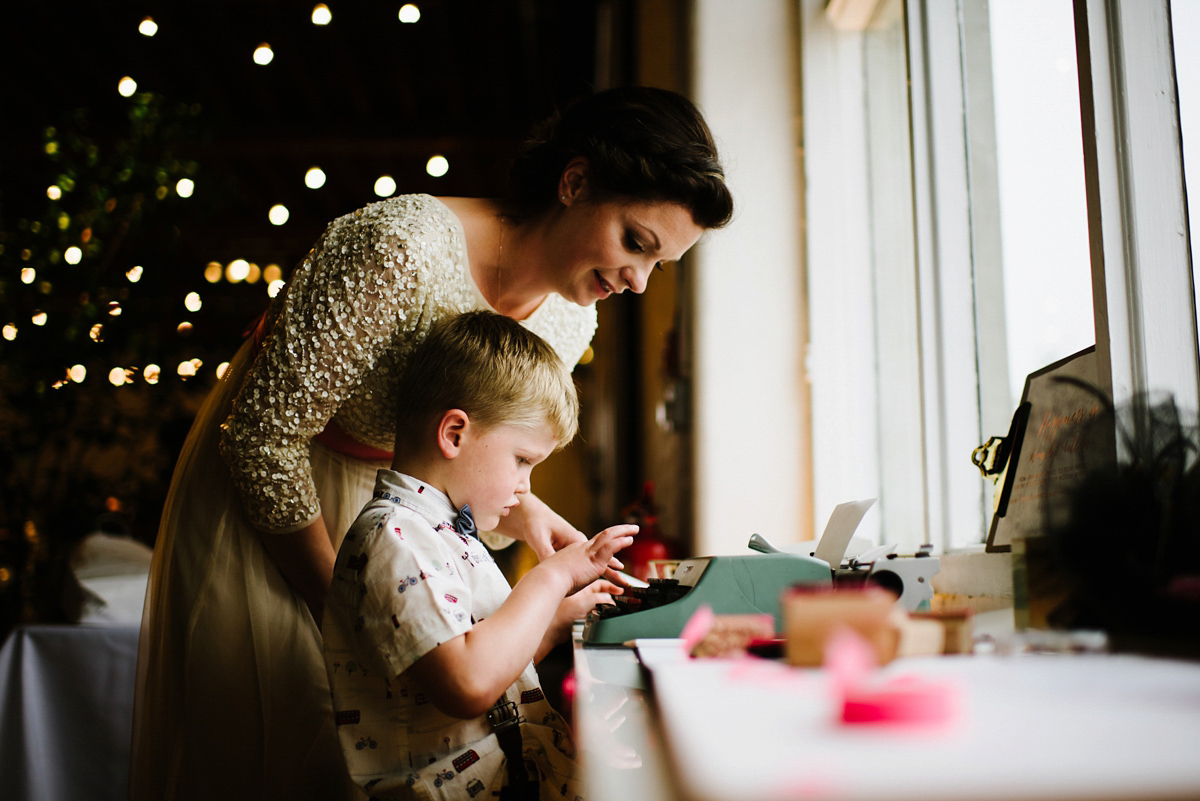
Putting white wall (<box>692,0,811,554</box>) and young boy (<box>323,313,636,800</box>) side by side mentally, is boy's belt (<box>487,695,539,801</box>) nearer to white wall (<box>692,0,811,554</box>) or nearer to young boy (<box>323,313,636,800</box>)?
young boy (<box>323,313,636,800</box>)

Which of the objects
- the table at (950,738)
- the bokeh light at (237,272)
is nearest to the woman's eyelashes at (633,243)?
the table at (950,738)

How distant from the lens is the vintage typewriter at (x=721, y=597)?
0.94 meters

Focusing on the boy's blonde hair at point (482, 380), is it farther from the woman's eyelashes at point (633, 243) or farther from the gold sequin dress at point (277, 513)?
the woman's eyelashes at point (633, 243)

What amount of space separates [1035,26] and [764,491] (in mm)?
1267

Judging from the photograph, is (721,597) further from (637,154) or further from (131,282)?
(131,282)

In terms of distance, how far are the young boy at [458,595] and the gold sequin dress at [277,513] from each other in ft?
0.28

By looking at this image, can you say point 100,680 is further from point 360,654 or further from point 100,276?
point 360,654

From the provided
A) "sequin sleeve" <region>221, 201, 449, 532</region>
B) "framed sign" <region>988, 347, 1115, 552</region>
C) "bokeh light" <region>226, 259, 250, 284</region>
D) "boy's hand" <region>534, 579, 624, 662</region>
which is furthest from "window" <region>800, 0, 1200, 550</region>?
"bokeh light" <region>226, 259, 250, 284</region>

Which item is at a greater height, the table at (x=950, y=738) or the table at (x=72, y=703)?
the table at (x=950, y=738)

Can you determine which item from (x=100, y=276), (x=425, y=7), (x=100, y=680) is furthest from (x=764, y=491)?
(x=425, y=7)

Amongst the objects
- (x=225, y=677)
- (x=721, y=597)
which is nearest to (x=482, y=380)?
(x=721, y=597)

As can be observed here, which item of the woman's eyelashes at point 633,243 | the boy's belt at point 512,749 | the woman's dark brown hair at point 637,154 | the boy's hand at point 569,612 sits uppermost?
the woman's dark brown hair at point 637,154

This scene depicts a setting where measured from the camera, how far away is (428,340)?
3.84 feet

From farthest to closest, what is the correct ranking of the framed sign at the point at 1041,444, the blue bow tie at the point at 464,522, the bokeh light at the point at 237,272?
the bokeh light at the point at 237,272 → the blue bow tie at the point at 464,522 → the framed sign at the point at 1041,444
